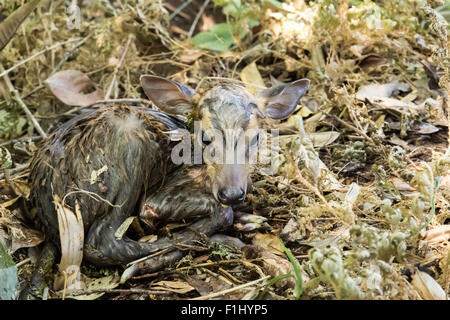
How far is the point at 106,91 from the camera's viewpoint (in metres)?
5.10

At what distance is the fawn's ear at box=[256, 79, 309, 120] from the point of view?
376cm

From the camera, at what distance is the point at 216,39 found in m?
5.68

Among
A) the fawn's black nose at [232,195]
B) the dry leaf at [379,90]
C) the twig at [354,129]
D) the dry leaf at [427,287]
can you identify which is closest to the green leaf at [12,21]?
the fawn's black nose at [232,195]

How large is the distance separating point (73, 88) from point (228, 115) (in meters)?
2.10

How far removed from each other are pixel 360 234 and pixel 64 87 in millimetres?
3211

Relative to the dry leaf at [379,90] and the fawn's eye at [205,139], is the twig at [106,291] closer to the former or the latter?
the fawn's eye at [205,139]

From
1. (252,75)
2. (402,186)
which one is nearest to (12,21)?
(252,75)


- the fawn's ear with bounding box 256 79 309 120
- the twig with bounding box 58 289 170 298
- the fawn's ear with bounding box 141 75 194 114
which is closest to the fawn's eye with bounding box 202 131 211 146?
the fawn's ear with bounding box 141 75 194 114

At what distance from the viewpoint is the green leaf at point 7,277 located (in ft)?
10.2

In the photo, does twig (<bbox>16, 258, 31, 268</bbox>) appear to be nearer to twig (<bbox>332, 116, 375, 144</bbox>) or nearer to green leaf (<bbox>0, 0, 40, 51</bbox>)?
green leaf (<bbox>0, 0, 40, 51</bbox>)

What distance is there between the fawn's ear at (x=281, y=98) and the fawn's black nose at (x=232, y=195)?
2.60 feet

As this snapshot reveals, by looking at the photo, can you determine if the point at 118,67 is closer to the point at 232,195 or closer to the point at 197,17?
the point at 197,17
